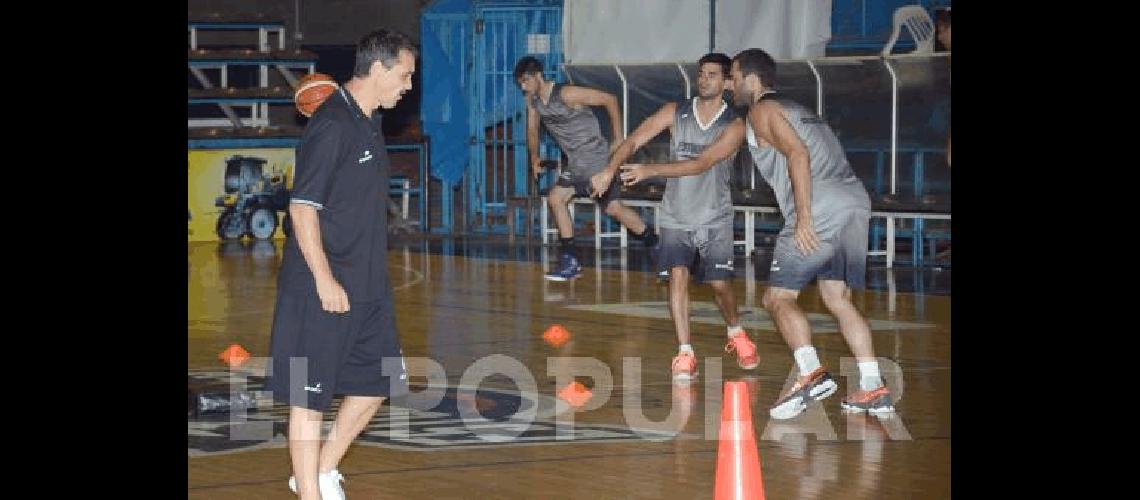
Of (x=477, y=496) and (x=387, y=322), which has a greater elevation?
(x=387, y=322)

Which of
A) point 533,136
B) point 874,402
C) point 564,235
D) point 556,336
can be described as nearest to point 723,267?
point 556,336

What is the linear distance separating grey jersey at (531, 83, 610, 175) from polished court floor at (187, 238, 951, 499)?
1.23m

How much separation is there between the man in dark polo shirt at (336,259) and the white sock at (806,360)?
3.98 m

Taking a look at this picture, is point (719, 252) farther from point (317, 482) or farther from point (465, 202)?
point (465, 202)

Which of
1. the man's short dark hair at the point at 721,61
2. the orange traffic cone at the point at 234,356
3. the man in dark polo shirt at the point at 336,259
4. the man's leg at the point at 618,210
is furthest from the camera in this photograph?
the man's leg at the point at 618,210

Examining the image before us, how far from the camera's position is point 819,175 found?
12.5 m

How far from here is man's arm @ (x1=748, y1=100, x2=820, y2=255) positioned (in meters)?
12.1

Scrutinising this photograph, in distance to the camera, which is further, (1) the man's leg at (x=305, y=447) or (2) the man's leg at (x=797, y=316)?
(2) the man's leg at (x=797, y=316)

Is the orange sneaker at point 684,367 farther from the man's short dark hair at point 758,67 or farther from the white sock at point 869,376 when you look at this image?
the man's short dark hair at point 758,67

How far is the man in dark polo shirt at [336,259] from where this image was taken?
27.8 ft

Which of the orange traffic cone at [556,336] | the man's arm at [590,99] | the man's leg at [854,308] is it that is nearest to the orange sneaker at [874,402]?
the man's leg at [854,308]

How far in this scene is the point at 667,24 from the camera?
2611cm
